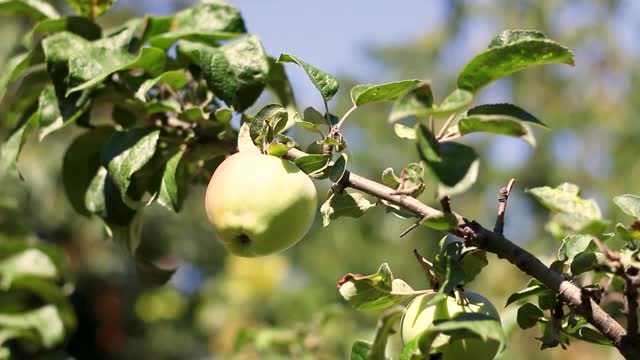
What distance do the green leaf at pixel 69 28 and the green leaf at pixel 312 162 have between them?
0.45 meters

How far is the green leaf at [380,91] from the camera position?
2.55 feet

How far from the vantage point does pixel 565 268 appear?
0.77m

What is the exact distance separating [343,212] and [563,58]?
26 cm

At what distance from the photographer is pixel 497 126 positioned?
2.15ft

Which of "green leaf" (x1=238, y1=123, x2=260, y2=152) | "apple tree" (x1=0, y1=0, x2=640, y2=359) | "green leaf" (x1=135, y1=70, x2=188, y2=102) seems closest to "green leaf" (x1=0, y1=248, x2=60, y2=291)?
"apple tree" (x1=0, y1=0, x2=640, y2=359)

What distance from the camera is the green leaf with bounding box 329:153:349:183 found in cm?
76

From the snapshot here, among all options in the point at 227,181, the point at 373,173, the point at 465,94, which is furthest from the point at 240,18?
the point at 373,173

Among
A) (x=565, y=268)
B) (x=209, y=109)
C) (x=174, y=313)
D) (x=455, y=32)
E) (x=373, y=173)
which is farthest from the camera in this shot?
(x=373, y=173)

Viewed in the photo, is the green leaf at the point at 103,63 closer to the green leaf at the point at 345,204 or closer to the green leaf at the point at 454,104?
the green leaf at the point at 345,204

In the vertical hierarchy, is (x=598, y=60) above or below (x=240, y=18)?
below

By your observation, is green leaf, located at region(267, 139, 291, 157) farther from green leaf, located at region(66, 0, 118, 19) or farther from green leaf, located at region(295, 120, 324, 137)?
green leaf, located at region(66, 0, 118, 19)

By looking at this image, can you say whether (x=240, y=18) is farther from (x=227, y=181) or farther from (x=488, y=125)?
(x=488, y=125)

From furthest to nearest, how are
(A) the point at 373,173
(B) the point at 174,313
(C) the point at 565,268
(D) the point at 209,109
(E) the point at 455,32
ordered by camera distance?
(A) the point at 373,173 → (E) the point at 455,32 → (B) the point at 174,313 → (D) the point at 209,109 → (C) the point at 565,268

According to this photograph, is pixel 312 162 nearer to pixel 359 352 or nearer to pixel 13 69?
pixel 359 352
